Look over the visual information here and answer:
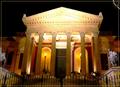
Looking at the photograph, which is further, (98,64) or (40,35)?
(40,35)

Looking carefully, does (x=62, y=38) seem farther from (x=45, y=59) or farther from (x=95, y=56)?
(x=95, y=56)

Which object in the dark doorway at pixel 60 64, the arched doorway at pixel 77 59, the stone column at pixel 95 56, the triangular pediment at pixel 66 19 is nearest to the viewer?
the stone column at pixel 95 56

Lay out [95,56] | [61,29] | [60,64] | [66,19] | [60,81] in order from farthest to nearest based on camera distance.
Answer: [60,64] < [66,19] < [61,29] < [95,56] < [60,81]

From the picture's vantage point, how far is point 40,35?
25.1m

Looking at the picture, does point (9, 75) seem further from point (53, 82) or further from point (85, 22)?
point (85, 22)

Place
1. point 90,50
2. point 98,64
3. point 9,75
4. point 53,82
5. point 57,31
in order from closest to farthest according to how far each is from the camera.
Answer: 1. point 9,75
2. point 53,82
3. point 98,64
4. point 57,31
5. point 90,50

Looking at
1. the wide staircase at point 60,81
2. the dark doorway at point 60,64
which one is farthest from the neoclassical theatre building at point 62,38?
the wide staircase at point 60,81

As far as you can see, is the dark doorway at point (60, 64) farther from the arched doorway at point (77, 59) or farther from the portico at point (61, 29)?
the arched doorway at point (77, 59)

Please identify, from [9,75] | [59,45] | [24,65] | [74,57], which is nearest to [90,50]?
[74,57]

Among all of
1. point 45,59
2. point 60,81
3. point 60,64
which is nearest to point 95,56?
point 60,64

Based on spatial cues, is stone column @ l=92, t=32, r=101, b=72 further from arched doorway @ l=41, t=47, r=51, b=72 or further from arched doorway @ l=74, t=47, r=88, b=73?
arched doorway @ l=41, t=47, r=51, b=72

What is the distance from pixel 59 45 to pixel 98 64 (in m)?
6.15

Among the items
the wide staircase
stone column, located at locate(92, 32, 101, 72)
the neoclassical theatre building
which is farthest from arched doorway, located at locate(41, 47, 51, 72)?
the wide staircase

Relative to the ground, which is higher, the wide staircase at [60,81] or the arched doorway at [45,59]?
the arched doorway at [45,59]
